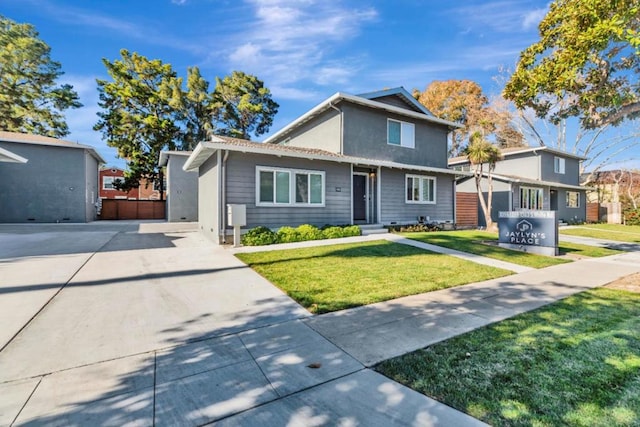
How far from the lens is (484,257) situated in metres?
8.56

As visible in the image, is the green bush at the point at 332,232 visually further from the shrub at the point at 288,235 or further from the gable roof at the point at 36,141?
the gable roof at the point at 36,141

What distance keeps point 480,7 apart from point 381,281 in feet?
34.4

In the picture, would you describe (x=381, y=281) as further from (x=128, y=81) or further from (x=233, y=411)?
(x=128, y=81)

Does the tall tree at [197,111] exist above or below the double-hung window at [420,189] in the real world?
above

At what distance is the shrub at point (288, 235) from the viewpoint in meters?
10.1

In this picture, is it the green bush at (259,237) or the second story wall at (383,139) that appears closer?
the green bush at (259,237)

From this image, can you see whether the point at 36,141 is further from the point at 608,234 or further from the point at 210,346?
the point at 608,234

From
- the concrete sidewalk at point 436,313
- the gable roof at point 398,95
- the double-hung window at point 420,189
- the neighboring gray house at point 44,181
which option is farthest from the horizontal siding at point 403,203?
the neighboring gray house at point 44,181

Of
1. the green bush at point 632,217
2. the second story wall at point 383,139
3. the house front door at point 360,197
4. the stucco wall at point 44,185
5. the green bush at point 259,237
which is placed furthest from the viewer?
the green bush at point 632,217

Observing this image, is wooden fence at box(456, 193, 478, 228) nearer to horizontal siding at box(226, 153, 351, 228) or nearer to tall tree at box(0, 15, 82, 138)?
horizontal siding at box(226, 153, 351, 228)

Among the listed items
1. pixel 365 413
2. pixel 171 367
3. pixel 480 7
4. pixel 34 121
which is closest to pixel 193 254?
pixel 171 367

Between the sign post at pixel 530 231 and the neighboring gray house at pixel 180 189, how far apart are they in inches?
643

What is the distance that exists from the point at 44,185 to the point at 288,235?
51.6ft

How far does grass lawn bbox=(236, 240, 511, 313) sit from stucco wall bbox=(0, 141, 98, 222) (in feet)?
50.2
